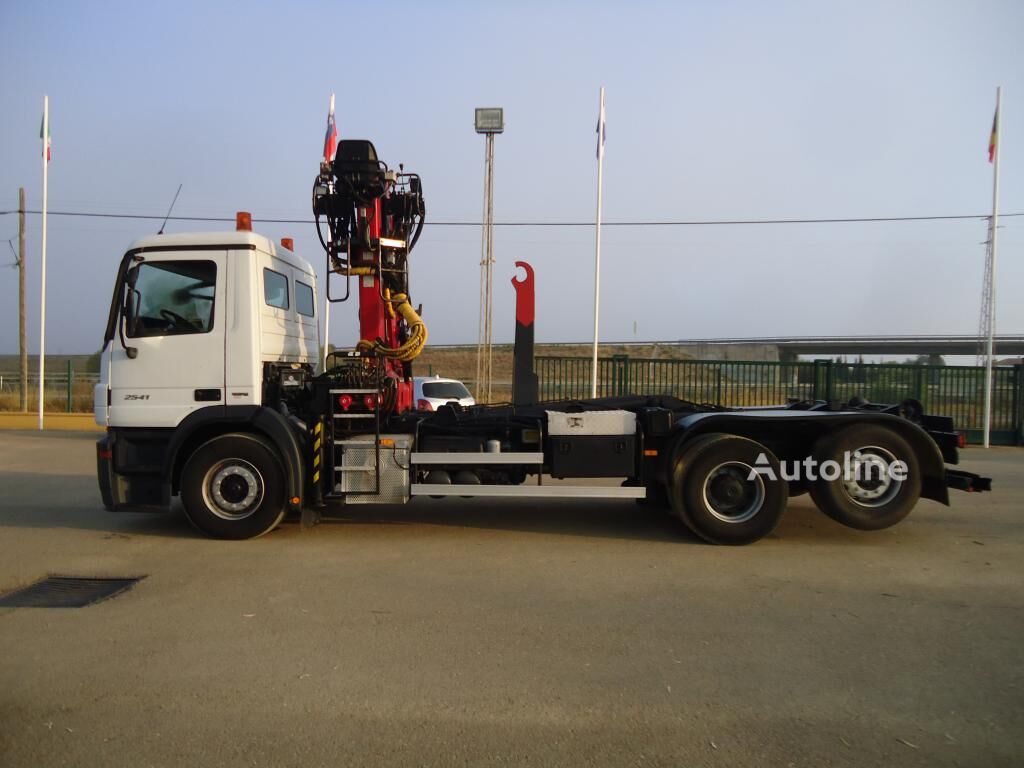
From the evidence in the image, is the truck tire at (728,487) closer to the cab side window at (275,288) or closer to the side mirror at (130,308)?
the cab side window at (275,288)

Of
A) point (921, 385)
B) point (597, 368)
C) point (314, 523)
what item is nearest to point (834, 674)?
point (314, 523)

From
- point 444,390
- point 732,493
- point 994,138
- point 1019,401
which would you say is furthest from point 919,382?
point 732,493

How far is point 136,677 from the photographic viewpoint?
3.97 m

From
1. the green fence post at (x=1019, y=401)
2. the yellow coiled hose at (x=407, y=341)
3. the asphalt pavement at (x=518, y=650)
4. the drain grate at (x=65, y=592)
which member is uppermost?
the yellow coiled hose at (x=407, y=341)

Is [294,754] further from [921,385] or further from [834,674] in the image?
[921,385]

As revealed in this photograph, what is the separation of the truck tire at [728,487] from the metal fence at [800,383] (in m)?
10.4

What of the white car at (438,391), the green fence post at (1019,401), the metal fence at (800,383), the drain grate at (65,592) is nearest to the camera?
the drain grate at (65,592)

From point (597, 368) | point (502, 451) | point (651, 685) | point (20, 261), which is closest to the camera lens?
point (651, 685)

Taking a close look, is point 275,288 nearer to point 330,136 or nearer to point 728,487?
point 728,487

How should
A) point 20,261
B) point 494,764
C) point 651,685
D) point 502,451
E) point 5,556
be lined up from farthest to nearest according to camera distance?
1. point 20,261
2. point 502,451
3. point 5,556
4. point 651,685
5. point 494,764

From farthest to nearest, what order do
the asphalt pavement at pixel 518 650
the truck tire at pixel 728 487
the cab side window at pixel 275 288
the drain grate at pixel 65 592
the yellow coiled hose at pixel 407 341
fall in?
the yellow coiled hose at pixel 407 341, the cab side window at pixel 275 288, the truck tire at pixel 728 487, the drain grate at pixel 65 592, the asphalt pavement at pixel 518 650

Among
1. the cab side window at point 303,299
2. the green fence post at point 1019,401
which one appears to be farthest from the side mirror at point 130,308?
the green fence post at point 1019,401

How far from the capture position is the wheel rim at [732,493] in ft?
22.7

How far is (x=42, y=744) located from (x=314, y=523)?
439 cm
